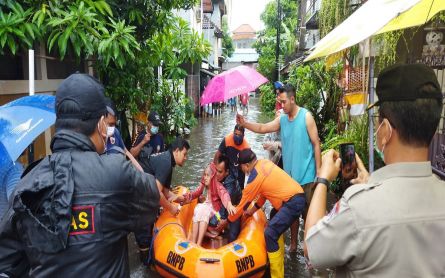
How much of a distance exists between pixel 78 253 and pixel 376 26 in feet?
6.18

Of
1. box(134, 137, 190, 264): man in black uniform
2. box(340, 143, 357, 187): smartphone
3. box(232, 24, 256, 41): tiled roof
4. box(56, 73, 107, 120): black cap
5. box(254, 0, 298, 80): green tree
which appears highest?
box(232, 24, 256, 41): tiled roof

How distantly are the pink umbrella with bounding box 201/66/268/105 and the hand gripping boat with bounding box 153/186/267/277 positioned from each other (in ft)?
7.72

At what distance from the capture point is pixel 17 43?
4.41m

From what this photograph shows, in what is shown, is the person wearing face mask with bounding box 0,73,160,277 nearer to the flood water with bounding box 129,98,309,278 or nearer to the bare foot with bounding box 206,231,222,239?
the bare foot with bounding box 206,231,222,239

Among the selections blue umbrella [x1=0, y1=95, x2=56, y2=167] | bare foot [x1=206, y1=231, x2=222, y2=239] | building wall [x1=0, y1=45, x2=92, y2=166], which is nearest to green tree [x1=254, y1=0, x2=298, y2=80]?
building wall [x1=0, y1=45, x2=92, y2=166]

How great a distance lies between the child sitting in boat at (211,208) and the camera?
4.85 metres

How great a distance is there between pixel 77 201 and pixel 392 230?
1.32m

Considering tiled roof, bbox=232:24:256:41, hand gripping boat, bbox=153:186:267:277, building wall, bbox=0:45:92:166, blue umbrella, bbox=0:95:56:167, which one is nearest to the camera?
blue umbrella, bbox=0:95:56:167

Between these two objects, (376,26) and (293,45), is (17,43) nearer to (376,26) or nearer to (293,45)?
(376,26)

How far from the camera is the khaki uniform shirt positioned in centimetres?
139

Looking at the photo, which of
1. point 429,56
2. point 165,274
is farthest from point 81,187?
point 429,56

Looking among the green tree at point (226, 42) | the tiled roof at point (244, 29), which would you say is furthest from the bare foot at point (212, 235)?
the tiled roof at point (244, 29)

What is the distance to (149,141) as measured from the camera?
591 centimetres

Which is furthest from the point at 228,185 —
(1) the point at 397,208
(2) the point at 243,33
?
(2) the point at 243,33
